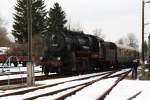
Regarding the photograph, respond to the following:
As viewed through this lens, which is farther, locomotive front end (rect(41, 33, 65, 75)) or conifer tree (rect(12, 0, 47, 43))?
conifer tree (rect(12, 0, 47, 43))

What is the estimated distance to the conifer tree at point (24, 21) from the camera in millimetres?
74500

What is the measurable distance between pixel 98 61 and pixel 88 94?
21.2m

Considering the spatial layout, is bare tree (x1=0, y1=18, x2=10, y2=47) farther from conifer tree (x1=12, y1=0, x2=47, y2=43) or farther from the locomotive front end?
the locomotive front end

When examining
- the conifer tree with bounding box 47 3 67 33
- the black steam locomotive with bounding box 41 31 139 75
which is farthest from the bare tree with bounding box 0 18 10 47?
the black steam locomotive with bounding box 41 31 139 75

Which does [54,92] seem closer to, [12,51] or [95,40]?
[95,40]

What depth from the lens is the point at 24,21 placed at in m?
75.4

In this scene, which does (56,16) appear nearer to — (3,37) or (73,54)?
(3,37)

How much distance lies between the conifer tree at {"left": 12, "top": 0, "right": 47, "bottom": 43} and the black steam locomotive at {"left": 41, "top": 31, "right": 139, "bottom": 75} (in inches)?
1424

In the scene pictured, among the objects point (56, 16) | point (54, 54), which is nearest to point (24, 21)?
point (56, 16)

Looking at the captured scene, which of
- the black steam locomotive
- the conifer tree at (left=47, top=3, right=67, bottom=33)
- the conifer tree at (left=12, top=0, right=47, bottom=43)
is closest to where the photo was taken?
the black steam locomotive

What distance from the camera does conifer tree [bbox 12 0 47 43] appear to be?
244ft

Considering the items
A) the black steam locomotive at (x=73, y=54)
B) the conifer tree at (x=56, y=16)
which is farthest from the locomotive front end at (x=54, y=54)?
the conifer tree at (x=56, y=16)

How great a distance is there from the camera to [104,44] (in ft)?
129

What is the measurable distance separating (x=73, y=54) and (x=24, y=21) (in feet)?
152
